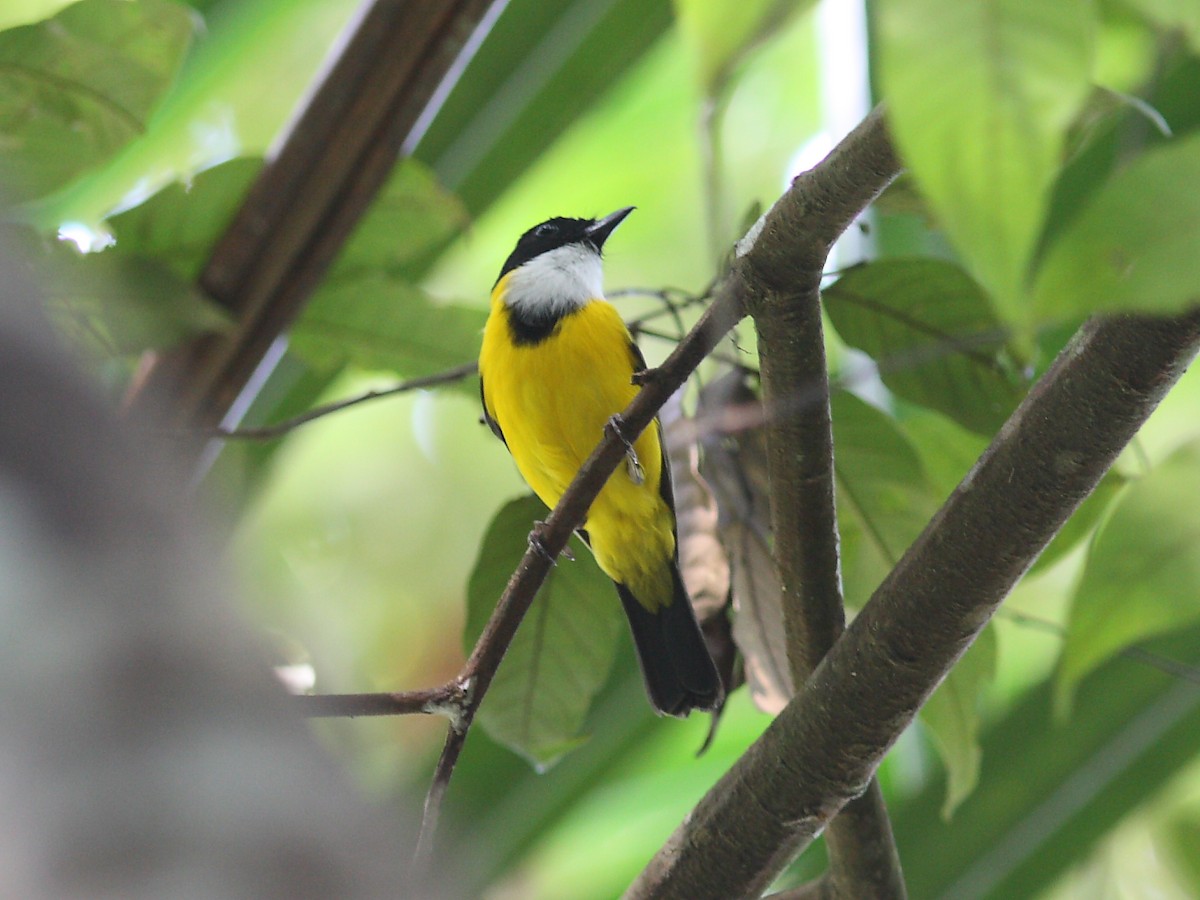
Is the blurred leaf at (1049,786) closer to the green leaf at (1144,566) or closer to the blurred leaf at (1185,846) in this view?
the blurred leaf at (1185,846)

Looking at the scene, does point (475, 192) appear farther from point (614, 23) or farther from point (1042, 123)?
point (1042, 123)

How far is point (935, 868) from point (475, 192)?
3.59ft

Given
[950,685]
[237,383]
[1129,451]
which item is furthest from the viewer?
[237,383]

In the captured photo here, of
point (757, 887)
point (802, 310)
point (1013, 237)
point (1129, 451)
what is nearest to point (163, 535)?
point (1013, 237)

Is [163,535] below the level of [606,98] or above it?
below

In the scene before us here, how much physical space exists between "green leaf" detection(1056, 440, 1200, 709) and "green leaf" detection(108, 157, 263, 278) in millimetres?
912

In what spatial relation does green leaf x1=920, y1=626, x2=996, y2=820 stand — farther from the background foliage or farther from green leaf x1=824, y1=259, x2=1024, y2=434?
green leaf x1=824, y1=259, x2=1024, y2=434

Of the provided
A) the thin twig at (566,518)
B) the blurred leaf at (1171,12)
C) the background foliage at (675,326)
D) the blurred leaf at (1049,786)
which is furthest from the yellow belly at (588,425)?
the blurred leaf at (1171,12)

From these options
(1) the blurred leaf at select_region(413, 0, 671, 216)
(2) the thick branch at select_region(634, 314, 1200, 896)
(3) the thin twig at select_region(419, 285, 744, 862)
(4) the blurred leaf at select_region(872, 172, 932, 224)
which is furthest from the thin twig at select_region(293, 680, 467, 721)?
(1) the blurred leaf at select_region(413, 0, 671, 216)

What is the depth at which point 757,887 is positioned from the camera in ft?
2.51

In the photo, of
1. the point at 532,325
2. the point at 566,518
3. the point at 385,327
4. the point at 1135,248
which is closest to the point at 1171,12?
the point at 1135,248

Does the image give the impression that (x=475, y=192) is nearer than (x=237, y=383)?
No

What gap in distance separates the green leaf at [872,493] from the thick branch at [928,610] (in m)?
0.29

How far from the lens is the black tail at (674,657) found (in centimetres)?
133
